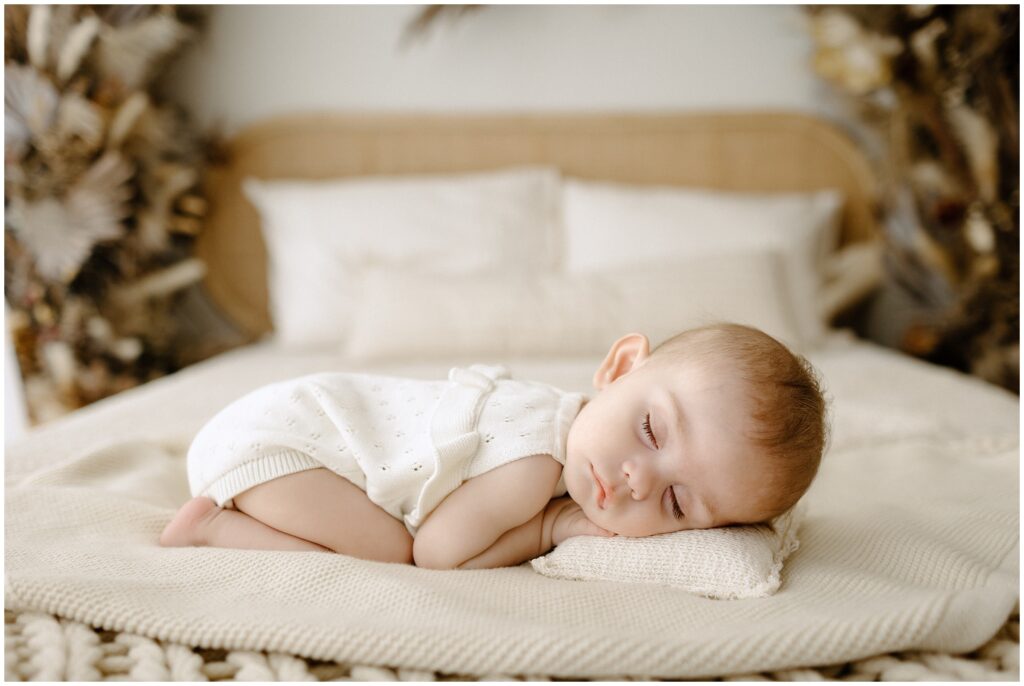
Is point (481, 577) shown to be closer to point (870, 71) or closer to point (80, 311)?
point (80, 311)

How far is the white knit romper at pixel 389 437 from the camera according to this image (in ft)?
3.16

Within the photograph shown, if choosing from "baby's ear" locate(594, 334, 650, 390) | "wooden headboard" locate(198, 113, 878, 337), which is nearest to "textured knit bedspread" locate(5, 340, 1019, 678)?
"baby's ear" locate(594, 334, 650, 390)

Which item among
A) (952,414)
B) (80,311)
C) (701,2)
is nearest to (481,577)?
(952,414)

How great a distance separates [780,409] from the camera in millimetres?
878

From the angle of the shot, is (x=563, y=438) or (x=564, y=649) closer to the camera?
(x=564, y=649)

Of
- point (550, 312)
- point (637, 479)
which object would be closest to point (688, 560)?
point (637, 479)

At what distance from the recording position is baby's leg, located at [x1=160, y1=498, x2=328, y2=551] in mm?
968

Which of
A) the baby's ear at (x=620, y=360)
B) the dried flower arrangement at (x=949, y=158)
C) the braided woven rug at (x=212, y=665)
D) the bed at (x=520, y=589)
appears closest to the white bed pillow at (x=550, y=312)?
the bed at (x=520, y=589)

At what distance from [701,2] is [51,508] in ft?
8.14

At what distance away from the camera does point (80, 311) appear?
7.57 ft

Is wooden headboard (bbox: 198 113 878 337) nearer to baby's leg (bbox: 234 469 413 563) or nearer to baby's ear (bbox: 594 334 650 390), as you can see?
baby's ear (bbox: 594 334 650 390)

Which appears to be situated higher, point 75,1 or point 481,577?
point 75,1

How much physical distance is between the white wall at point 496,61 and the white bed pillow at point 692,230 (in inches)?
17.9

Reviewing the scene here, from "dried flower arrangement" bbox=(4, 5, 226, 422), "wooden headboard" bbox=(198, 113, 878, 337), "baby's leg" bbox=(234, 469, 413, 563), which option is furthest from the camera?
"wooden headboard" bbox=(198, 113, 878, 337)
